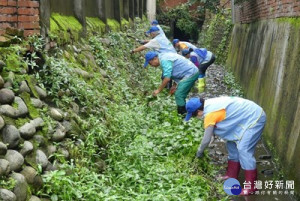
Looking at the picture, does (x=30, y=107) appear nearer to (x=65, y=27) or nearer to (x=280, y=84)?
(x=65, y=27)

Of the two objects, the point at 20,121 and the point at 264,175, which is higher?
the point at 20,121

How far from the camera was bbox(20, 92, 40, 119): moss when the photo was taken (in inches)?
147

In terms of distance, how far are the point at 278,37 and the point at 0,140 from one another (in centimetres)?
587

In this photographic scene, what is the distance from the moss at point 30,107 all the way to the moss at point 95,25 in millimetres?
4582

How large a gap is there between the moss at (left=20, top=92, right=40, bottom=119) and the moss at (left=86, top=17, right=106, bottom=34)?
4582mm

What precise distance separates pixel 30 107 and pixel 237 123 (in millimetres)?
2700

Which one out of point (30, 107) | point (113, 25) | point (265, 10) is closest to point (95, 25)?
point (113, 25)

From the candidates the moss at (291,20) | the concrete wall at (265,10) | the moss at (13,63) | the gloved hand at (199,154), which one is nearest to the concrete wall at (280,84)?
the moss at (291,20)

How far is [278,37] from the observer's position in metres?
7.20

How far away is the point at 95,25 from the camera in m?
8.78

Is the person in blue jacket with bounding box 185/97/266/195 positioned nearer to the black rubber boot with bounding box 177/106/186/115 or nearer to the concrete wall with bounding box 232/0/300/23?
the black rubber boot with bounding box 177/106/186/115

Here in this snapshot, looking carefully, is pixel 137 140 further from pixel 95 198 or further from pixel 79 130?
pixel 95 198

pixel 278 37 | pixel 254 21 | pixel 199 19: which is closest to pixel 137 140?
pixel 278 37

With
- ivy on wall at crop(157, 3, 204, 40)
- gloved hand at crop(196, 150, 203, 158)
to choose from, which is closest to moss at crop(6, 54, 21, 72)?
gloved hand at crop(196, 150, 203, 158)
